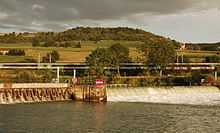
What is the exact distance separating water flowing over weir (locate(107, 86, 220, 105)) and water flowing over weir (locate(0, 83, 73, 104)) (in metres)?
9.22

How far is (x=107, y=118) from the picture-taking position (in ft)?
238

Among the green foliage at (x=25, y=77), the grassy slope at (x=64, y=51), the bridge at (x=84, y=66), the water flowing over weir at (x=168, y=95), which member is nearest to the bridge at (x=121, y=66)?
the bridge at (x=84, y=66)

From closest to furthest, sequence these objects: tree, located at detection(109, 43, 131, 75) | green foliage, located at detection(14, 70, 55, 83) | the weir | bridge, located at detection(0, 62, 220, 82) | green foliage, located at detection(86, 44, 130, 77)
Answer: the weir < green foliage, located at detection(14, 70, 55, 83) < green foliage, located at detection(86, 44, 130, 77) < bridge, located at detection(0, 62, 220, 82) < tree, located at detection(109, 43, 131, 75)

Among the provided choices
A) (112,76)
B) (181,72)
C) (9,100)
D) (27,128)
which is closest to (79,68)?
(112,76)

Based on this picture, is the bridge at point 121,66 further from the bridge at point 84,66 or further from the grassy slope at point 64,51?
the grassy slope at point 64,51

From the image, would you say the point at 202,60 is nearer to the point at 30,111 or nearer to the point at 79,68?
the point at 79,68

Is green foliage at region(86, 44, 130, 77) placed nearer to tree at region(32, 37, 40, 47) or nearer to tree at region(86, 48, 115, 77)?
tree at region(86, 48, 115, 77)

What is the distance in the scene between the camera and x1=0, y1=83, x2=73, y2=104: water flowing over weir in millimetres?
94875

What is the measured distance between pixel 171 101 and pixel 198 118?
97.6 feet

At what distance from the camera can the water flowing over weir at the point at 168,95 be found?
103m

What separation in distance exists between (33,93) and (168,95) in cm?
2925

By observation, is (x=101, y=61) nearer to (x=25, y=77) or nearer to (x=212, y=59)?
(x=25, y=77)

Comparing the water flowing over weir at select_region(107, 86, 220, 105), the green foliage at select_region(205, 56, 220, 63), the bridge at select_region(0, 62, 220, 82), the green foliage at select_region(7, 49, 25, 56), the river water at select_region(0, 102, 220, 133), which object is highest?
the green foliage at select_region(7, 49, 25, 56)

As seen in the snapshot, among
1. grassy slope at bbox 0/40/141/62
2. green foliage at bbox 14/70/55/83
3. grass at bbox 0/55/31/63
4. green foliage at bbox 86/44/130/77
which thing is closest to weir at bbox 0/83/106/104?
green foliage at bbox 14/70/55/83
